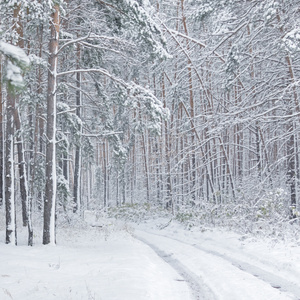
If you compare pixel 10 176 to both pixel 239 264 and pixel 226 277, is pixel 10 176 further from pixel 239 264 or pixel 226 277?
pixel 226 277

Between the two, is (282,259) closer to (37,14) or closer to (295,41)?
(295,41)

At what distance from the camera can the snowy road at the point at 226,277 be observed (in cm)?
542

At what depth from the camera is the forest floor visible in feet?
18.0

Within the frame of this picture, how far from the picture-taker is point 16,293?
18.8ft

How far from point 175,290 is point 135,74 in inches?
529

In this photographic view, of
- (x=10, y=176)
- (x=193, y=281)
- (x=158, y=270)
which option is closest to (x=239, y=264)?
(x=193, y=281)

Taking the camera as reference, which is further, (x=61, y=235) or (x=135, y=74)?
(x=135, y=74)

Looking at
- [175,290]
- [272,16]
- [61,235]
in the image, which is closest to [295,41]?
[272,16]

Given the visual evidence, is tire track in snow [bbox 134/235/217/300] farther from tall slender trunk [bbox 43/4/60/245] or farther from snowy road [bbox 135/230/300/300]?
tall slender trunk [bbox 43/4/60/245]

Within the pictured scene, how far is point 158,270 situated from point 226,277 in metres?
1.51

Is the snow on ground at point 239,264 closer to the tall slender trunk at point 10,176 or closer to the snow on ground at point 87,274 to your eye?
the snow on ground at point 87,274

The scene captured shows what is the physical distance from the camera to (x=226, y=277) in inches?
251

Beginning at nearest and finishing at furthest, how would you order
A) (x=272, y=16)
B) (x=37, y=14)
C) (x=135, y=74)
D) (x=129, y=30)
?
(x=37, y=14) < (x=272, y=16) < (x=129, y=30) < (x=135, y=74)

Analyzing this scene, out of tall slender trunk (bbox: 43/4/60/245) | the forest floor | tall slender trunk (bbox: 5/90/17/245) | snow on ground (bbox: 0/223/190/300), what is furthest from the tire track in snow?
tall slender trunk (bbox: 5/90/17/245)
